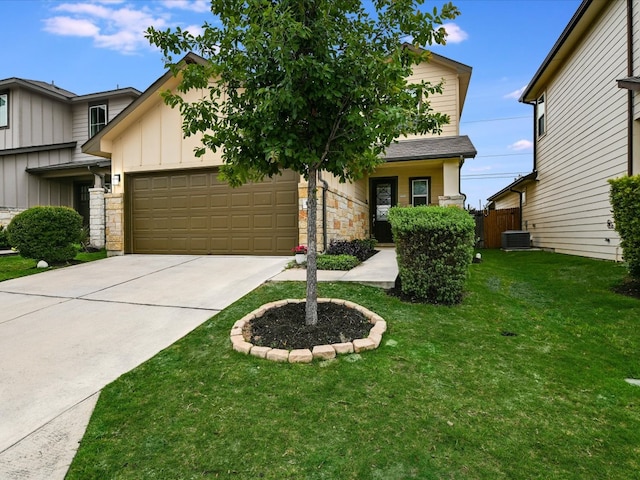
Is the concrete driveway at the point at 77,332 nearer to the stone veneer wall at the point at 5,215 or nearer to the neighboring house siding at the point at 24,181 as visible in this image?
the stone veneer wall at the point at 5,215

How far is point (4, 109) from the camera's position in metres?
14.4

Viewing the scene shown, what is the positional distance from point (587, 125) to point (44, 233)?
13.1 meters

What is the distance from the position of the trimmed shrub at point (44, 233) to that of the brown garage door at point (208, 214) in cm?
182

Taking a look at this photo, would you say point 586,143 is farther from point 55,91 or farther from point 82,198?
point 55,91

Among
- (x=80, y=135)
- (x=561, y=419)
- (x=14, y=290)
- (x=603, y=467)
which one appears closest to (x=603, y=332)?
(x=561, y=419)

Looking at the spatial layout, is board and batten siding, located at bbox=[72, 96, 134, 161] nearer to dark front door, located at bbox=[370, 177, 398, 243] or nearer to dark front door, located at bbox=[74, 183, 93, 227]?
dark front door, located at bbox=[74, 183, 93, 227]

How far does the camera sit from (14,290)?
5.75 m

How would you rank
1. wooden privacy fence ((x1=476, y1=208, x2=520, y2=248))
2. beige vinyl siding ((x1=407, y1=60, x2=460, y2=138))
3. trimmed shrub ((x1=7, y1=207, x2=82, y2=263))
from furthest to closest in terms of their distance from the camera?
1. wooden privacy fence ((x1=476, y1=208, x2=520, y2=248))
2. beige vinyl siding ((x1=407, y1=60, x2=460, y2=138))
3. trimmed shrub ((x1=7, y1=207, x2=82, y2=263))

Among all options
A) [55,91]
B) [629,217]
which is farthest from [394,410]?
[55,91]

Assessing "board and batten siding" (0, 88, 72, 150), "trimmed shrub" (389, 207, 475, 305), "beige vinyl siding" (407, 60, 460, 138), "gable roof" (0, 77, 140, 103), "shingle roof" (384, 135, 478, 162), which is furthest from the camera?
"board and batten siding" (0, 88, 72, 150)

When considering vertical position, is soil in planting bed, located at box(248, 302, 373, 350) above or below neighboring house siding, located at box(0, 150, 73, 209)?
below

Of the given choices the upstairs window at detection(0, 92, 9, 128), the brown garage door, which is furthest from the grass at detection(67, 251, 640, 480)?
the upstairs window at detection(0, 92, 9, 128)

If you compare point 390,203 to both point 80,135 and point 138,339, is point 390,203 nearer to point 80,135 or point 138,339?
point 138,339

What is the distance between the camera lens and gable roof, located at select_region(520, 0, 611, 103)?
8047 mm
